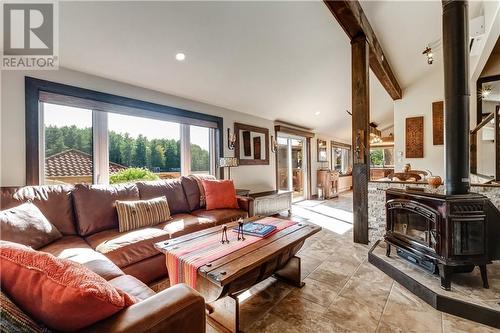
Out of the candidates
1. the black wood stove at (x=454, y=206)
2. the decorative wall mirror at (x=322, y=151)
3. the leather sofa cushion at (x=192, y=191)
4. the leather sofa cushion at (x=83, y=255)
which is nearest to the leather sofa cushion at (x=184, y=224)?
the leather sofa cushion at (x=192, y=191)

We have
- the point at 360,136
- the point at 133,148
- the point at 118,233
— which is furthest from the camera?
the point at 133,148

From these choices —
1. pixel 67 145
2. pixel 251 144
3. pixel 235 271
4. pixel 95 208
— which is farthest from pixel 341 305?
pixel 251 144

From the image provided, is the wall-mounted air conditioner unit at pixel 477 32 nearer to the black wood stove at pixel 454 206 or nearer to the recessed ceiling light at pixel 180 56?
the black wood stove at pixel 454 206

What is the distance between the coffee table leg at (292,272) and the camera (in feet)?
6.97

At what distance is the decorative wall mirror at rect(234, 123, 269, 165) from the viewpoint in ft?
15.6

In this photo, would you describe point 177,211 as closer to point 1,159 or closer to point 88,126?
point 88,126

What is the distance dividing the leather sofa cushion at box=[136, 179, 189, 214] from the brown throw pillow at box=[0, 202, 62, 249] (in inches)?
37.6

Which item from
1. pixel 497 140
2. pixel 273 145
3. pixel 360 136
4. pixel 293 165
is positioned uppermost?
pixel 273 145

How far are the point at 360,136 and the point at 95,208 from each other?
10.8 feet

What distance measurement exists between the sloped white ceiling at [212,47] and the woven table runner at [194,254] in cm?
223

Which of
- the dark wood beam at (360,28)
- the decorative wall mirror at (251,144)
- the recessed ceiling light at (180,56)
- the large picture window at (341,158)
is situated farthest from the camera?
the large picture window at (341,158)

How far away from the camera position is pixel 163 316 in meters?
0.85

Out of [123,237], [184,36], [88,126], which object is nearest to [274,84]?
[184,36]

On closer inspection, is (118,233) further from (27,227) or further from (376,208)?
(376,208)
